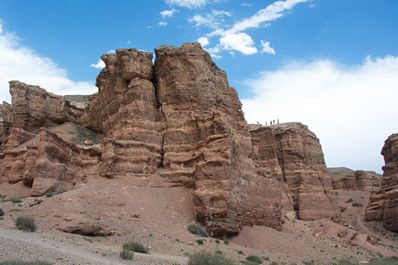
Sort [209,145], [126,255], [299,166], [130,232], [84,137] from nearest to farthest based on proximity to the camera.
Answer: [126,255]
[130,232]
[209,145]
[84,137]
[299,166]

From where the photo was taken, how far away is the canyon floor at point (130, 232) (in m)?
18.1

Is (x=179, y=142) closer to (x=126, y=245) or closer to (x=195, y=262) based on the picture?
(x=126, y=245)

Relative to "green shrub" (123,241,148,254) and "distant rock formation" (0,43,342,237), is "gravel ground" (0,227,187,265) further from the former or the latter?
"distant rock formation" (0,43,342,237)

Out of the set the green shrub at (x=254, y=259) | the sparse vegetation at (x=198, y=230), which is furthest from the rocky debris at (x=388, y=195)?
the sparse vegetation at (x=198, y=230)

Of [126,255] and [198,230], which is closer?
[126,255]

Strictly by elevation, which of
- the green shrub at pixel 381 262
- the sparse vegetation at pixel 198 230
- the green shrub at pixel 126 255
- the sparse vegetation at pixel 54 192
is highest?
the sparse vegetation at pixel 54 192

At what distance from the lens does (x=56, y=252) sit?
16.8 meters

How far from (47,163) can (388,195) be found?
132 ft

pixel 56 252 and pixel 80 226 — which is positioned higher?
pixel 80 226

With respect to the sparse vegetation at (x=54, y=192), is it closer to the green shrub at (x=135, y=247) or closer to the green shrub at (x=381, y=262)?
the green shrub at (x=135, y=247)

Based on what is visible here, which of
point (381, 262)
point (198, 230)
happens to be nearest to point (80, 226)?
point (198, 230)

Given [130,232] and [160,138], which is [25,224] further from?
[160,138]

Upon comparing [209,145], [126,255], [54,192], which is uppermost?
[209,145]

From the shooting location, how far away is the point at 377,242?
4647 centimetres
